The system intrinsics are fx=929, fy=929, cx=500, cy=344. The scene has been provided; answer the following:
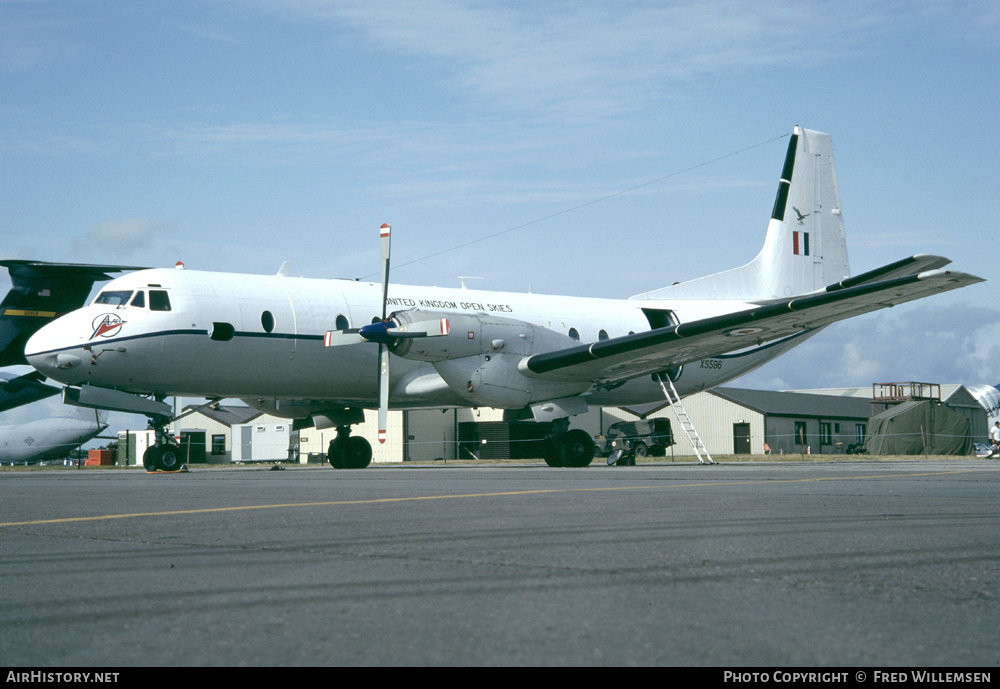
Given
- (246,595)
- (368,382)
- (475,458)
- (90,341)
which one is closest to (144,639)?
(246,595)

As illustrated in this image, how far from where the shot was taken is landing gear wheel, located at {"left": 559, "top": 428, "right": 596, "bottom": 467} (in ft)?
70.7

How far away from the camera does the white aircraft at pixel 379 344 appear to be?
17969 millimetres

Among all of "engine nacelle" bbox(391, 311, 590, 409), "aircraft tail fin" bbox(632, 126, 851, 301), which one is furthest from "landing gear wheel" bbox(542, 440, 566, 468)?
"aircraft tail fin" bbox(632, 126, 851, 301)

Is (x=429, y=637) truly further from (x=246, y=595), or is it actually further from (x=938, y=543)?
(x=938, y=543)

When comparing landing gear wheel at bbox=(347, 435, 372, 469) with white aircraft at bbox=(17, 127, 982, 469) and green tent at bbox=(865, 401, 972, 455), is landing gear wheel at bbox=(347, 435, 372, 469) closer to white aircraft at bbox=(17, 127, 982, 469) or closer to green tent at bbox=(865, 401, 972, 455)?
white aircraft at bbox=(17, 127, 982, 469)

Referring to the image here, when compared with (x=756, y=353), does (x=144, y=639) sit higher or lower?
lower

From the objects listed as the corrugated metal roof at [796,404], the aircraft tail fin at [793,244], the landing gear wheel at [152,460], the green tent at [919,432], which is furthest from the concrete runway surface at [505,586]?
the corrugated metal roof at [796,404]

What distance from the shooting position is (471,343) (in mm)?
19766

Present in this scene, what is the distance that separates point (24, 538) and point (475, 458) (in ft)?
132

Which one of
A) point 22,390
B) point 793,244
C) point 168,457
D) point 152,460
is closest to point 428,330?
point 168,457

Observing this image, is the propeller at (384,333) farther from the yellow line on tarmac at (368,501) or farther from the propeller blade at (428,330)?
the yellow line on tarmac at (368,501)

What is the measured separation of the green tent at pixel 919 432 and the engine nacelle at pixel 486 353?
2321cm

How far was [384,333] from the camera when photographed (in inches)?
744
